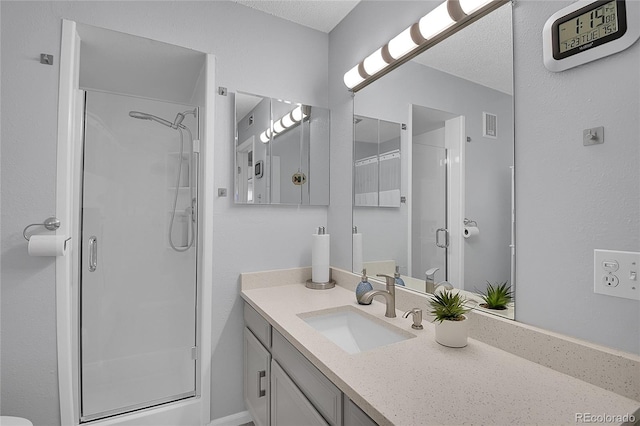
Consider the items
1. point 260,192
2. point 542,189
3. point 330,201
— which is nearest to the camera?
point 542,189

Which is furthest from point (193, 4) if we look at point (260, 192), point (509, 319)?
point (509, 319)

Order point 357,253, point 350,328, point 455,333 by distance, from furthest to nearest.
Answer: point 357,253, point 350,328, point 455,333

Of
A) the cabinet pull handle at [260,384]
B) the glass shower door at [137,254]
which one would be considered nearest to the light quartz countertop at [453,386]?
the cabinet pull handle at [260,384]

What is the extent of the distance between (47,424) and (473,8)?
255 centimetres

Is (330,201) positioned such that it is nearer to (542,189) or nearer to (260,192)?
(260,192)

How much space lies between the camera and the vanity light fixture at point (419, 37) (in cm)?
117

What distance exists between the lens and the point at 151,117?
212 cm

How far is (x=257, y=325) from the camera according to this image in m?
1.60

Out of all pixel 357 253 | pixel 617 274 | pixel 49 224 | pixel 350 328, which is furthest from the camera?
pixel 357 253

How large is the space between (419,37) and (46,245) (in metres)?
1.89

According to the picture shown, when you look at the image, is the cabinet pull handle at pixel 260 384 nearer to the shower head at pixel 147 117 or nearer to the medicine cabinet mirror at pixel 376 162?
the medicine cabinet mirror at pixel 376 162

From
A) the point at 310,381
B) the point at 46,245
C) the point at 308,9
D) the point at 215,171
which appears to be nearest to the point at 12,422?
the point at 46,245

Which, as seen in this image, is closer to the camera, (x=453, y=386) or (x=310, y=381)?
(x=453, y=386)

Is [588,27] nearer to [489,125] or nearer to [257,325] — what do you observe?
[489,125]
